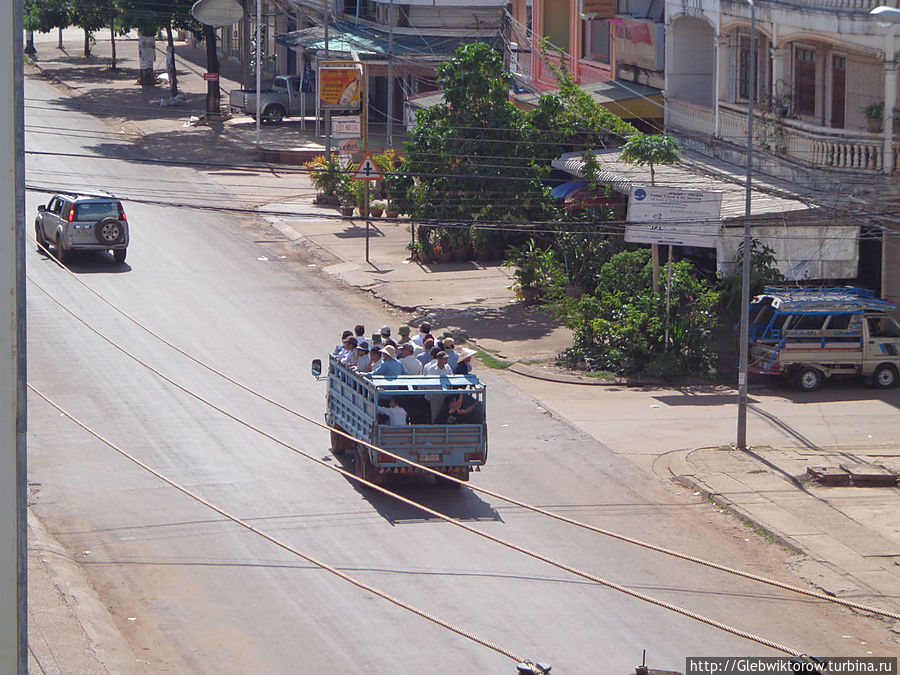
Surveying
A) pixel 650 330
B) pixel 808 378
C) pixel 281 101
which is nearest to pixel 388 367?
pixel 650 330

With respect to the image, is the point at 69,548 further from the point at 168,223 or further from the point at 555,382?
the point at 168,223

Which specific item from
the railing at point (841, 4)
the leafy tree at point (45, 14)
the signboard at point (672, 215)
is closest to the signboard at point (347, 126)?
the railing at point (841, 4)

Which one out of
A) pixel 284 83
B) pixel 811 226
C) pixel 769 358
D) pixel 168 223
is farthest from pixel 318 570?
pixel 284 83

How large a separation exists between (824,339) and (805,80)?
776cm

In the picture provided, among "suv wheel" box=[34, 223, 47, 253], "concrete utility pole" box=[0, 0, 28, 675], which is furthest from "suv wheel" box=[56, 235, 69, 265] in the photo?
"concrete utility pole" box=[0, 0, 28, 675]

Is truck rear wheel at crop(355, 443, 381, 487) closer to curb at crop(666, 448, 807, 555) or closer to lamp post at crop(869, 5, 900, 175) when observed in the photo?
curb at crop(666, 448, 807, 555)

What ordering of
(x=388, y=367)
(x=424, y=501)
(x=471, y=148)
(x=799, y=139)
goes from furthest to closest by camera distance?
(x=471, y=148)
(x=799, y=139)
(x=388, y=367)
(x=424, y=501)

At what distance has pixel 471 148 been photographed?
1113 inches

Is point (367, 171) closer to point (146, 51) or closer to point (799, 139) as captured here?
point (799, 139)

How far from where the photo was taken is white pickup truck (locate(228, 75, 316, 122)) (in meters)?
51.6

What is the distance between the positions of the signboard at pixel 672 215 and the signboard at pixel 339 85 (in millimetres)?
15274

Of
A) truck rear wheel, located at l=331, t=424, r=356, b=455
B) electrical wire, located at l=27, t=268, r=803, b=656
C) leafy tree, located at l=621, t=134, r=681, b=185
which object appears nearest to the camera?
electrical wire, located at l=27, t=268, r=803, b=656

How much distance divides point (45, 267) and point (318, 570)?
18.2m

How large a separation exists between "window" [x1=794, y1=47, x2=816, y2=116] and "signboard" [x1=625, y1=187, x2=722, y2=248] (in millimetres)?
6906
